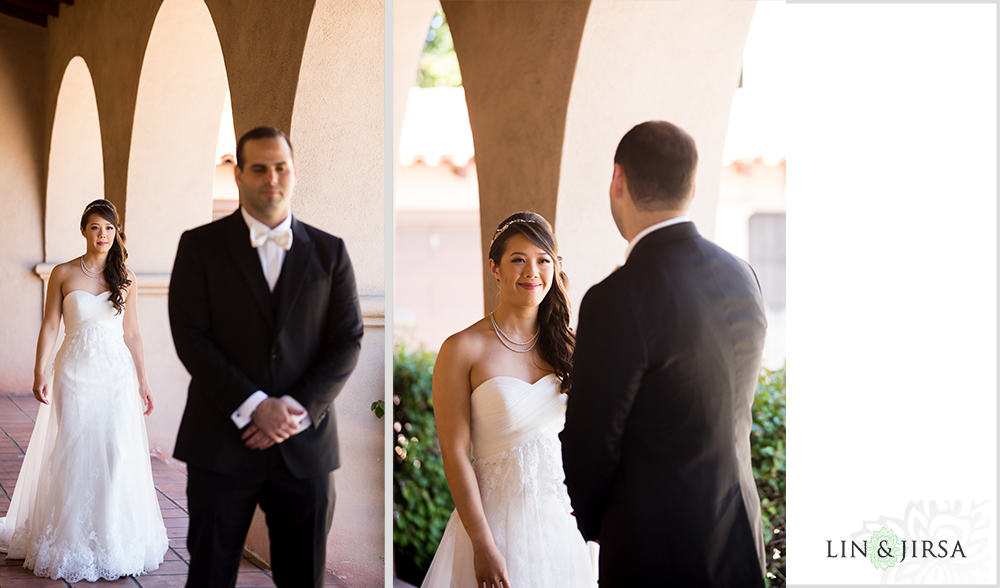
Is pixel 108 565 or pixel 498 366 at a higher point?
pixel 498 366

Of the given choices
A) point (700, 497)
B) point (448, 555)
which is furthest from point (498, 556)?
point (700, 497)

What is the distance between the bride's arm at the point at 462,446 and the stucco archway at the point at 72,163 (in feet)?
3.71

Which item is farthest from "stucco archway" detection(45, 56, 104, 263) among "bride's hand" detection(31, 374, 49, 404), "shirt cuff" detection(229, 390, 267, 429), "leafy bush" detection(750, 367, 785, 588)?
"leafy bush" detection(750, 367, 785, 588)

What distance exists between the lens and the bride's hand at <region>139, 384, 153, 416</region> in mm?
2170

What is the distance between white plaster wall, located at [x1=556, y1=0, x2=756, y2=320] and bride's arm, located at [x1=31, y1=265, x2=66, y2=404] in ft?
5.16

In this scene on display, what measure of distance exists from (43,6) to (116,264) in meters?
0.97

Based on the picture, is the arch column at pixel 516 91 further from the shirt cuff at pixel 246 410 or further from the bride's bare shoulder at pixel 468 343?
the shirt cuff at pixel 246 410

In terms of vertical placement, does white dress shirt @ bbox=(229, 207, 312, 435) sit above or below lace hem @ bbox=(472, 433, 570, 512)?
above

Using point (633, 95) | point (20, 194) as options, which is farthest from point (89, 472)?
point (633, 95)

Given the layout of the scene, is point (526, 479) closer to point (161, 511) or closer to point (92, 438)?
point (161, 511)

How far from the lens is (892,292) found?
8.06 feet

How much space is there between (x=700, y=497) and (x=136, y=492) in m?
1.59

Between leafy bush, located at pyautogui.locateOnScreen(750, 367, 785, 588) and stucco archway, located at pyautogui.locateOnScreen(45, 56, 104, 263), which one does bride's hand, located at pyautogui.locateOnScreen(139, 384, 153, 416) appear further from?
leafy bush, located at pyautogui.locateOnScreen(750, 367, 785, 588)

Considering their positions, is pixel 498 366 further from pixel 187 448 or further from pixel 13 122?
pixel 13 122
